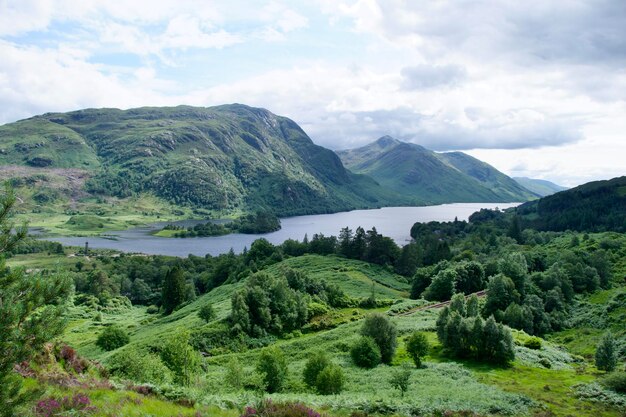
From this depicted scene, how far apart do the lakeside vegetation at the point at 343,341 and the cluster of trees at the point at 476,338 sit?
0.16m

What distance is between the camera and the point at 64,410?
19.5 m

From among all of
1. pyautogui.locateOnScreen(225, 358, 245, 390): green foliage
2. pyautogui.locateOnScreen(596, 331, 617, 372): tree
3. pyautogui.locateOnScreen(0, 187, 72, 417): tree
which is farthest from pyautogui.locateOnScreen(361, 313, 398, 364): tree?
pyautogui.locateOnScreen(0, 187, 72, 417): tree

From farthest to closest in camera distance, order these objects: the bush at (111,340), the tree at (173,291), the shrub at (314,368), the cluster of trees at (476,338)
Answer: the tree at (173,291), the bush at (111,340), the cluster of trees at (476,338), the shrub at (314,368)

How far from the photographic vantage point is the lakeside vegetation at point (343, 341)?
2545 cm

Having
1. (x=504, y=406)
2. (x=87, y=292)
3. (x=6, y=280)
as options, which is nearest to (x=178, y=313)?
(x=87, y=292)

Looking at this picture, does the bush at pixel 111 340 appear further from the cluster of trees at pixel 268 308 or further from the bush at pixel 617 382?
the bush at pixel 617 382

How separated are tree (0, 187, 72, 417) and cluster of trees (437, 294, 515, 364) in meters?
51.5

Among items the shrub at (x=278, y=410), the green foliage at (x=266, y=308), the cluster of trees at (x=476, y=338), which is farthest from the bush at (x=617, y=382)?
the green foliage at (x=266, y=308)

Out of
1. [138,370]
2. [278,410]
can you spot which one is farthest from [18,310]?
[138,370]

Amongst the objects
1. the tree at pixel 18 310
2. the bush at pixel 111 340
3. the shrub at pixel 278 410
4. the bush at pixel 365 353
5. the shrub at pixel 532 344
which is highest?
the tree at pixel 18 310

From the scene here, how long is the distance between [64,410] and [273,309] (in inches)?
2455

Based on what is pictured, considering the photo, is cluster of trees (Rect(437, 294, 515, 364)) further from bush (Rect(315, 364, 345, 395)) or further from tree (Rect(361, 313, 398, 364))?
bush (Rect(315, 364, 345, 395))

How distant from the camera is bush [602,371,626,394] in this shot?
→ 4481 centimetres

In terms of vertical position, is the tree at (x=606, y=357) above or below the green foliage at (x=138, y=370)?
below
